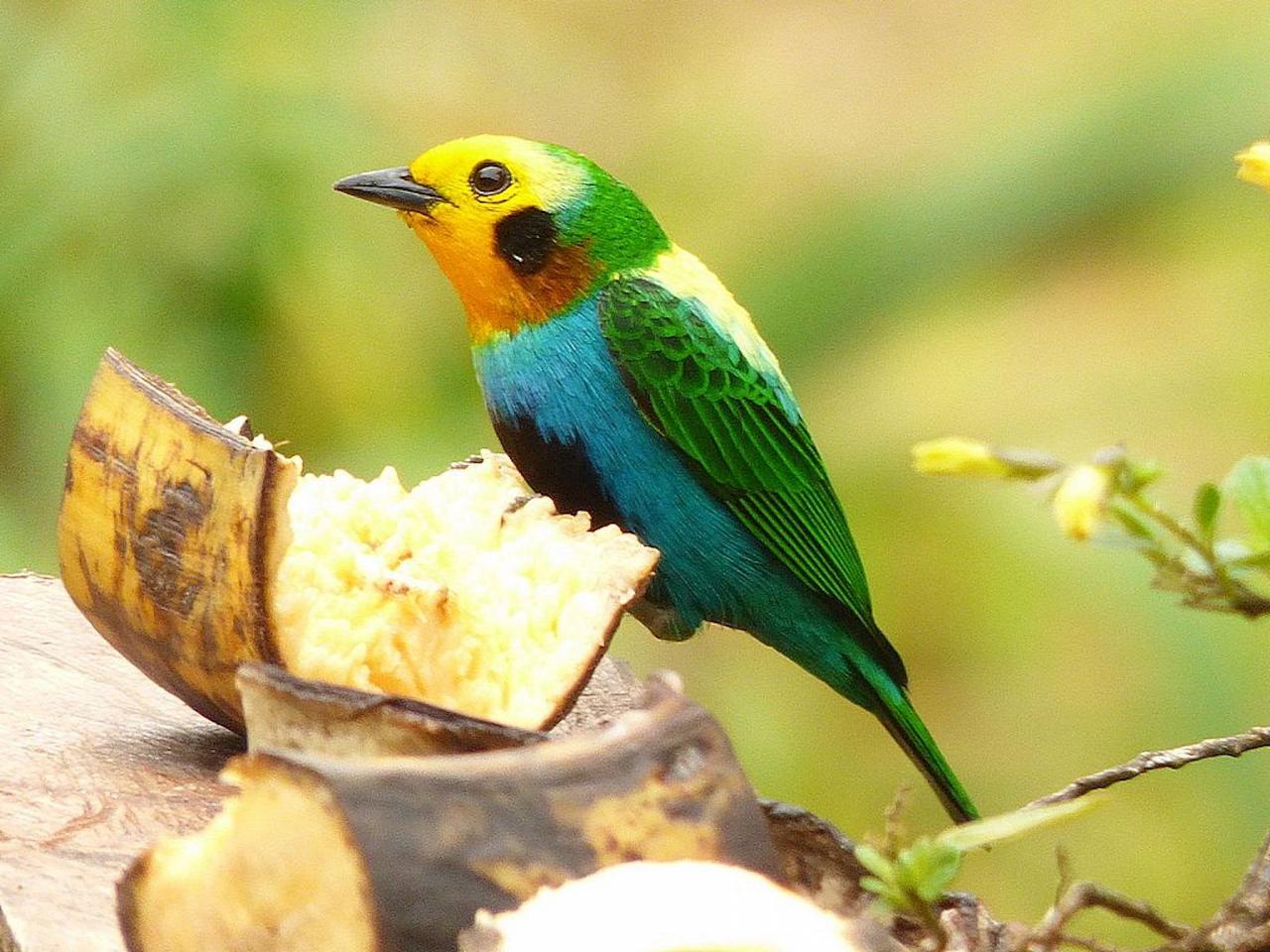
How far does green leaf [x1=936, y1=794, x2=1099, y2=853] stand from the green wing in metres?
1.05

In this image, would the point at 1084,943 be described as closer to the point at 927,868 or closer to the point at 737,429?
the point at 927,868

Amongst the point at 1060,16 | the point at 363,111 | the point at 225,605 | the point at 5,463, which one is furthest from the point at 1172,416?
the point at 225,605

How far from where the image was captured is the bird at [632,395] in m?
1.87

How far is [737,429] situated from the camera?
75.8 inches

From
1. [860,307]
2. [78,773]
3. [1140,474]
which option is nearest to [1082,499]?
[1140,474]

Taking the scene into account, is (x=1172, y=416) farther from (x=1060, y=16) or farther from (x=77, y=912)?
(x=77, y=912)

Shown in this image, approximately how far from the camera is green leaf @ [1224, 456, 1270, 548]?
31.0 inches

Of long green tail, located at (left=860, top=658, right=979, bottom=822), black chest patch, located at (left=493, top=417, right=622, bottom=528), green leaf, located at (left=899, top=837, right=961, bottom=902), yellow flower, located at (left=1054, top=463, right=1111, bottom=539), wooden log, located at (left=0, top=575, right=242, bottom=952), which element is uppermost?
yellow flower, located at (left=1054, top=463, right=1111, bottom=539)

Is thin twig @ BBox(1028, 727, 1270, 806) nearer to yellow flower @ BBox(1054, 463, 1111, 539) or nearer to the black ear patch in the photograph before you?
yellow flower @ BBox(1054, 463, 1111, 539)

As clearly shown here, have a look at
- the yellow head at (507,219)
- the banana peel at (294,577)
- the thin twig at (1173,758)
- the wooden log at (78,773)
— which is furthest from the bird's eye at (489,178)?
the thin twig at (1173,758)

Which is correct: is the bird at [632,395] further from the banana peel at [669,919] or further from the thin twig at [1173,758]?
the banana peel at [669,919]

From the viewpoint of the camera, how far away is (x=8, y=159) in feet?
9.93

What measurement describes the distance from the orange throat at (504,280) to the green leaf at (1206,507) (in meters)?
1.19

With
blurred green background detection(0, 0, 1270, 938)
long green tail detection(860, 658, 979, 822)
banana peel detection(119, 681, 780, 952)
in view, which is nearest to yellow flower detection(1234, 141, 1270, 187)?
banana peel detection(119, 681, 780, 952)
